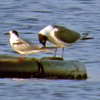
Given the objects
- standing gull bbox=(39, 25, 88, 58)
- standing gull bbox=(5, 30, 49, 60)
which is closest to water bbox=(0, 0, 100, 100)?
standing gull bbox=(5, 30, 49, 60)

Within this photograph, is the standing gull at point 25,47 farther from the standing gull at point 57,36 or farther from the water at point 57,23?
the standing gull at point 57,36

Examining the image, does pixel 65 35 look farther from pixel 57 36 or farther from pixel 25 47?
pixel 25 47

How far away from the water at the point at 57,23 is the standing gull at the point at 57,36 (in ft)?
2.03

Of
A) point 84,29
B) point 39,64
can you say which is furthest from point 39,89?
point 84,29

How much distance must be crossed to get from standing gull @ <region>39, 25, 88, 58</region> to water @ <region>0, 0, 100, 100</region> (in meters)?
0.62

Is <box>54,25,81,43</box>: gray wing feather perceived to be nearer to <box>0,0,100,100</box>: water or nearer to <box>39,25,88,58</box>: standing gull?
<box>39,25,88,58</box>: standing gull

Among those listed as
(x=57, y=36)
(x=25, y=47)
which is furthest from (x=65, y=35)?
(x=25, y=47)

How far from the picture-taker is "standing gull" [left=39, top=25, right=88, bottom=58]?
41.2 ft

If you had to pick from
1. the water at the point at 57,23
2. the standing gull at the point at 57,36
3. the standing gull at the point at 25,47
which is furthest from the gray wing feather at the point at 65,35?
the standing gull at the point at 25,47

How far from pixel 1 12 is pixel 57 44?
20.2 feet

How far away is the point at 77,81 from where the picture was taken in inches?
453

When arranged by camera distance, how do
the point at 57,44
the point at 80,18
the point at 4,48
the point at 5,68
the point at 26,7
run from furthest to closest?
1. the point at 26,7
2. the point at 80,18
3. the point at 4,48
4. the point at 57,44
5. the point at 5,68

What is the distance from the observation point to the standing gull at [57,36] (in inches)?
494

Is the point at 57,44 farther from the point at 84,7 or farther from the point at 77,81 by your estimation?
the point at 84,7
